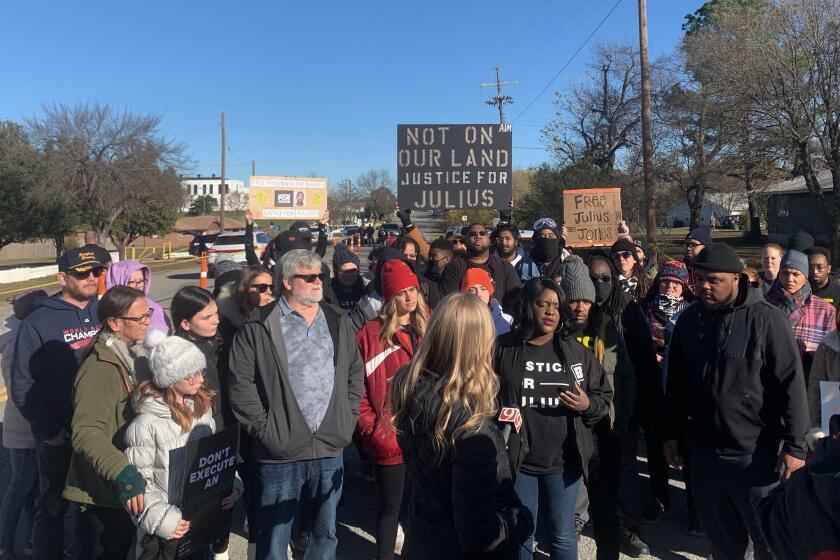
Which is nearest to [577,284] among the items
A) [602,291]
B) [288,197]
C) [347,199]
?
[602,291]

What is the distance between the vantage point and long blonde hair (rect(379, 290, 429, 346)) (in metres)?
3.73

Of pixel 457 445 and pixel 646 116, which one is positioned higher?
pixel 646 116

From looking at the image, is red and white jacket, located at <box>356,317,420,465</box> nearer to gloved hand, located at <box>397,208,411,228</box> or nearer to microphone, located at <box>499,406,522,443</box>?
microphone, located at <box>499,406,522,443</box>

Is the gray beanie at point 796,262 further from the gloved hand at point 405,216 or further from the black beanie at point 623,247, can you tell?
the gloved hand at point 405,216

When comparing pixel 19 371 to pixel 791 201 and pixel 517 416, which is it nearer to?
pixel 517 416

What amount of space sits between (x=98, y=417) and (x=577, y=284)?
8.46 feet

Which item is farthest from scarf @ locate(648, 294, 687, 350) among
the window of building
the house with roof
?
the window of building

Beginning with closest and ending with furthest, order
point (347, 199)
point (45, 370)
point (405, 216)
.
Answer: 1. point (45, 370)
2. point (405, 216)
3. point (347, 199)

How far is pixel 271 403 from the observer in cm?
323

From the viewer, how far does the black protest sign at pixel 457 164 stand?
8.95m

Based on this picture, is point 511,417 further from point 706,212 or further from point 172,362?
point 706,212

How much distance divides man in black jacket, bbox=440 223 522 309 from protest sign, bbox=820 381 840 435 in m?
2.78

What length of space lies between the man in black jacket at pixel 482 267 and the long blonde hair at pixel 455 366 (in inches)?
122

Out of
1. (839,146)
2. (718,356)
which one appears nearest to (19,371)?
(718,356)
